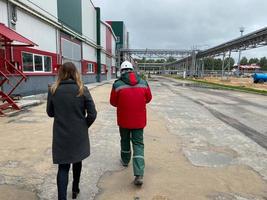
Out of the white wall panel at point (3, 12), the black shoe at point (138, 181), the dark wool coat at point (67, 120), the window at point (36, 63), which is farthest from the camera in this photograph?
the window at point (36, 63)

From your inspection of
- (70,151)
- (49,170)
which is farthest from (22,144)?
(70,151)

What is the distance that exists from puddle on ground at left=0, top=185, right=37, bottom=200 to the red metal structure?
6.52m

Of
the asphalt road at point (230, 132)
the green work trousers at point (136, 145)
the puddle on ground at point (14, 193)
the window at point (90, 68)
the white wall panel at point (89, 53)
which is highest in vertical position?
the white wall panel at point (89, 53)

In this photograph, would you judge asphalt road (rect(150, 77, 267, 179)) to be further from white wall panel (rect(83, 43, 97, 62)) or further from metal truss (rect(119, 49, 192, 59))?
metal truss (rect(119, 49, 192, 59))

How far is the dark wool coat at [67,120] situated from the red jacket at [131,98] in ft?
3.24

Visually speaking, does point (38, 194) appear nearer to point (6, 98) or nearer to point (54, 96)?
point (54, 96)

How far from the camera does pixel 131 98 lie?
14.3ft

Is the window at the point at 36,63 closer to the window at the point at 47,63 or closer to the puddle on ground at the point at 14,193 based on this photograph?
the window at the point at 47,63

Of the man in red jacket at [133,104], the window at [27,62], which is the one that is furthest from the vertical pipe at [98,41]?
the man in red jacket at [133,104]

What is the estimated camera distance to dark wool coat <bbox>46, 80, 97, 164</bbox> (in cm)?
337

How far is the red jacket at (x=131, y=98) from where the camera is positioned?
4.37 meters

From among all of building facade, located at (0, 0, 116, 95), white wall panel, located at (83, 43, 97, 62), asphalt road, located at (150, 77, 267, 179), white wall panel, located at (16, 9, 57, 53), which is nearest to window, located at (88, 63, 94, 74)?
white wall panel, located at (83, 43, 97, 62)

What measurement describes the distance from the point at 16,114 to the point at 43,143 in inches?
176

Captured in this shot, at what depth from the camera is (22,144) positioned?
638 centimetres
